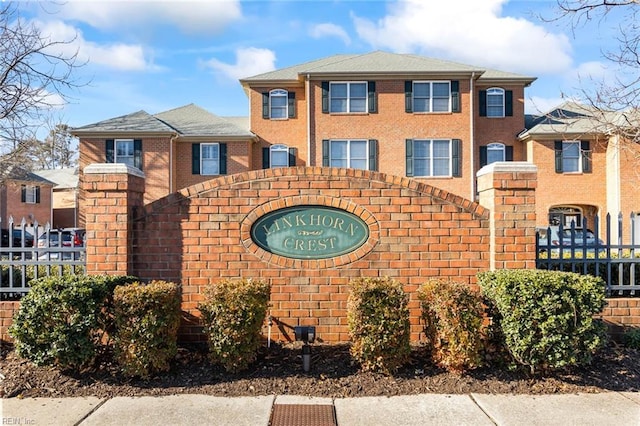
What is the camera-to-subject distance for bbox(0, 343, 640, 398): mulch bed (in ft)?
15.5

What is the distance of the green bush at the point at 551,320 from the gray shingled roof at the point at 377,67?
18.6 meters

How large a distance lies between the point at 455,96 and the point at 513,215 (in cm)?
1789

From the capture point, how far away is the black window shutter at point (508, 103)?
23.5 meters

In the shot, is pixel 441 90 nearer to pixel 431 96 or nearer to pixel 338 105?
pixel 431 96

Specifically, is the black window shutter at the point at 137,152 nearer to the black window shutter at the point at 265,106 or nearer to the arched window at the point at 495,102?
the black window shutter at the point at 265,106

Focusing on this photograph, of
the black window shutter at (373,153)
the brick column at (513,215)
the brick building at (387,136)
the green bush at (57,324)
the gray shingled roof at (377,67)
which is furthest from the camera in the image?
the black window shutter at (373,153)

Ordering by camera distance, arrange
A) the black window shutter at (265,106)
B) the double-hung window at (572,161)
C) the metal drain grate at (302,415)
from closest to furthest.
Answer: the metal drain grate at (302,415), the double-hung window at (572,161), the black window shutter at (265,106)

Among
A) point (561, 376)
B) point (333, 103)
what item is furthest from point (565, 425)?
point (333, 103)

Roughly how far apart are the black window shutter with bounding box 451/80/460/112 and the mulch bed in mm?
18464

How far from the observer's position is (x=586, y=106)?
295 inches

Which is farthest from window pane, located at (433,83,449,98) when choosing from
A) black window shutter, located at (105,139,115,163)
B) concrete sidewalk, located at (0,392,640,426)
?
concrete sidewalk, located at (0,392,640,426)

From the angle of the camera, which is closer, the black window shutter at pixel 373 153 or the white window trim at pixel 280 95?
the black window shutter at pixel 373 153

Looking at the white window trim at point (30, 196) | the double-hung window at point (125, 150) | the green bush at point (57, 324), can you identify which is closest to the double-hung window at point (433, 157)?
the double-hung window at point (125, 150)

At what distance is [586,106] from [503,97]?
17.2 m
